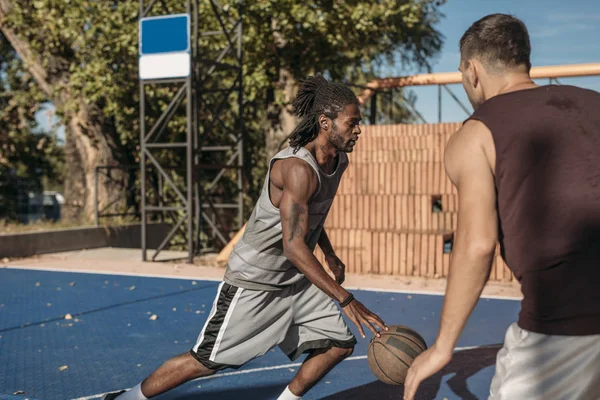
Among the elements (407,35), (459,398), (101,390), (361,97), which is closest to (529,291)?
(459,398)

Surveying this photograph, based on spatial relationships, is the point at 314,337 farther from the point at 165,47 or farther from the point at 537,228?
the point at 165,47

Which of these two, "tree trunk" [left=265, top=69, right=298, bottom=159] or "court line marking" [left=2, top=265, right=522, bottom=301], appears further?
"tree trunk" [left=265, top=69, right=298, bottom=159]

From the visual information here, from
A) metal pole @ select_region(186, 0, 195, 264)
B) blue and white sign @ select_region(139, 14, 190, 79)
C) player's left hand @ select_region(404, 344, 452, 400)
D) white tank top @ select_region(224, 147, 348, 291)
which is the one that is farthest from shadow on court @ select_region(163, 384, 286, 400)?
blue and white sign @ select_region(139, 14, 190, 79)

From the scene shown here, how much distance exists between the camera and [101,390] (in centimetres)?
541

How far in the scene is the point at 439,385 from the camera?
18.0 ft

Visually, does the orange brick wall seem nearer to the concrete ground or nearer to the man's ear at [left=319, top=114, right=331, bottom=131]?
the concrete ground

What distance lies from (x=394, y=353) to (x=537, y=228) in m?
1.49

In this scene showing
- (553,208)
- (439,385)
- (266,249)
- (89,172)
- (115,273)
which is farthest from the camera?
(89,172)

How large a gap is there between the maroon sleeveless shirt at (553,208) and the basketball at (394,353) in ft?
4.33

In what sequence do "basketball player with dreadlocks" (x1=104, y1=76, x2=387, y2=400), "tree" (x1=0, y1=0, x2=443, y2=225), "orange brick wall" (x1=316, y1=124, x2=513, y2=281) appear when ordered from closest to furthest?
1. "basketball player with dreadlocks" (x1=104, y1=76, x2=387, y2=400)
2. "orange brick wall" (x1=316, y1=124, x2=513, y2=281)
3. "tree" (x1=0, y1=0, x2=443, y2=225)

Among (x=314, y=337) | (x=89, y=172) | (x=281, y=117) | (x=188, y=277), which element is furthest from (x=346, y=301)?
(x=89, y=172)

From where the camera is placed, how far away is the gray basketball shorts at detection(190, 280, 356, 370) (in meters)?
4.06

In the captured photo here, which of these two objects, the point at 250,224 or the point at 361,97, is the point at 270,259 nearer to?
the point at 250,224

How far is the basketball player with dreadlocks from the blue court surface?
3.85 feet
